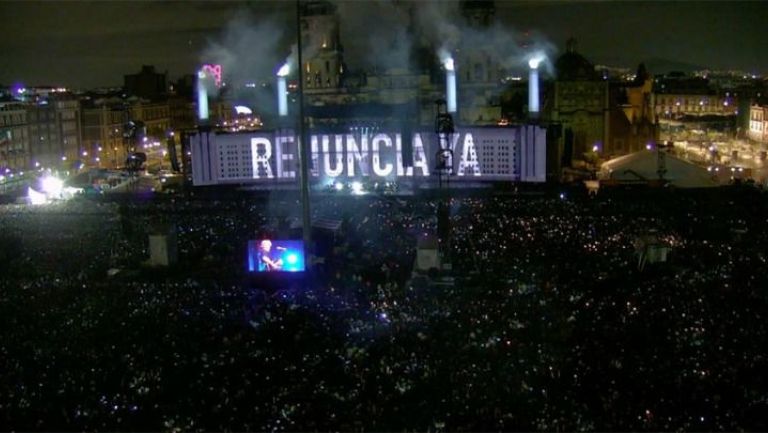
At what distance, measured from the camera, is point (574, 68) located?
4562cm

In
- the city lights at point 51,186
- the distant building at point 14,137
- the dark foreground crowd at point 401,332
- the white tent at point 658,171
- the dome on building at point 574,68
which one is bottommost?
the dark foreground crowd at point 401,332

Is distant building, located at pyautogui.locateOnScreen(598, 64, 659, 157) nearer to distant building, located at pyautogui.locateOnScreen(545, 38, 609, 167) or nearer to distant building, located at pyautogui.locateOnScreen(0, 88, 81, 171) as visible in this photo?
distant building, located at pyautogui.locateOnScreen(545, 38, 609, 167)

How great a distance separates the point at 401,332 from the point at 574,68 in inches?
1445

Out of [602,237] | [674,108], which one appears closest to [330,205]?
[602,237]

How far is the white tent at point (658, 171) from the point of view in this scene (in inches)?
1198

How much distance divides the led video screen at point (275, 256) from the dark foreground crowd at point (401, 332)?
0.41 meters

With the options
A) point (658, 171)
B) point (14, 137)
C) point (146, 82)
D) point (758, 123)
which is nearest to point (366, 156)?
point (658, 171)

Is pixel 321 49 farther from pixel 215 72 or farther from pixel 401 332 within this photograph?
pixel 401 332

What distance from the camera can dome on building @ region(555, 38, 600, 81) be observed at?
44.6m

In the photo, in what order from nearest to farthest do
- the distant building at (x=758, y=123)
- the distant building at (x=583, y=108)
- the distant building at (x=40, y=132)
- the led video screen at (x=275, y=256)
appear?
1. the led video screen at (x=275, y=256)
2. the distant building at (x=583, y=108)
3. the distant building at (x=40, y=132)
4. the distant building at (x=758, y=123)

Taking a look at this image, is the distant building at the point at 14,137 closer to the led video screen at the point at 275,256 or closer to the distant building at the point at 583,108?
the distant building at the point at 583,108

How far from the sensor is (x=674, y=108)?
7250 centimetres

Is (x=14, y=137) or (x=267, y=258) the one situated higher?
(x=14, y=137)

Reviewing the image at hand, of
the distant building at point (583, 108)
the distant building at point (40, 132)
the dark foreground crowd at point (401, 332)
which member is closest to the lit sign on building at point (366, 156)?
the distant building at point (583, 108)
